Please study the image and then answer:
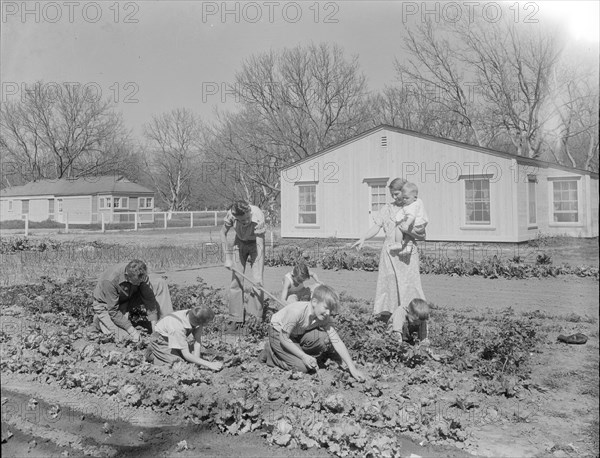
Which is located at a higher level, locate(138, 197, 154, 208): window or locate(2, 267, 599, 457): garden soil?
locate(138, 197, 154, 208): window

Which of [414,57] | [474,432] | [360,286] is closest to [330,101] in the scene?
[414,57]

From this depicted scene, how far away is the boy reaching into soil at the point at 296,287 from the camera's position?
4.42 meters

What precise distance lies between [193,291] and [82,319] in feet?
3.79

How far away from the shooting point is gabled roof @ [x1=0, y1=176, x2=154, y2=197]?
558 centimetres

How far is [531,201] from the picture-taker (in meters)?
7.58

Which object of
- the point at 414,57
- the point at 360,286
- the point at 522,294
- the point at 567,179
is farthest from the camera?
the point at 360,286

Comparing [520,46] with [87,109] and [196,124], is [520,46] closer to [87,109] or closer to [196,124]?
[196,124]

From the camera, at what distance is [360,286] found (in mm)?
7277

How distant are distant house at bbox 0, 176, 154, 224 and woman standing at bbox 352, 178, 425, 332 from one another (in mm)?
2323

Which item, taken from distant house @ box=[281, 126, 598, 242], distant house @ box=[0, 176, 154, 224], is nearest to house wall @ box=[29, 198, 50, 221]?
distant house @ box=[0, 176, 154, 224]

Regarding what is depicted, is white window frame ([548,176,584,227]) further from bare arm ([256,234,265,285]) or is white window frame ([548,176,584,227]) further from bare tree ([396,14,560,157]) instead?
bare arm ([256,234,265,285])

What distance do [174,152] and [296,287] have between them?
181 cm

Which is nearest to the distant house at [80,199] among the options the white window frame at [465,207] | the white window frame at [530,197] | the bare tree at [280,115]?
the bare tree at [280,115]

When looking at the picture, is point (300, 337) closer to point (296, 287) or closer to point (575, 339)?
point (296, 287)
